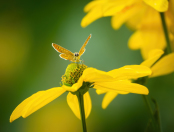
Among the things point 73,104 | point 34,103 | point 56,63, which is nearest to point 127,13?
point 73,104

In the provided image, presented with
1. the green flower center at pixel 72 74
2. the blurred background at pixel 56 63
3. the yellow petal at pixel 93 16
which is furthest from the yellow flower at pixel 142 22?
the blurred background at pixel 56 63

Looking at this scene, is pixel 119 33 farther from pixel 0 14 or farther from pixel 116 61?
pixel 0 14

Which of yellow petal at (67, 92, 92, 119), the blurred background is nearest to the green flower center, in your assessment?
yellow petal at (67, 92, 92, 119)

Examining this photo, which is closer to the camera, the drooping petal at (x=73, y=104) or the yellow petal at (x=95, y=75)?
the yellow petal at (x=95, y=75)

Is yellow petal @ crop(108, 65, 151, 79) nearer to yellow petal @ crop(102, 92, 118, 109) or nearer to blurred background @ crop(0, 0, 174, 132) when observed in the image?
yellow petal @ crop(102, 92, 118, 109)

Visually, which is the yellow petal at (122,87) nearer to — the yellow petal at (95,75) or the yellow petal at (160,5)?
the yellow petal at (95,75)
